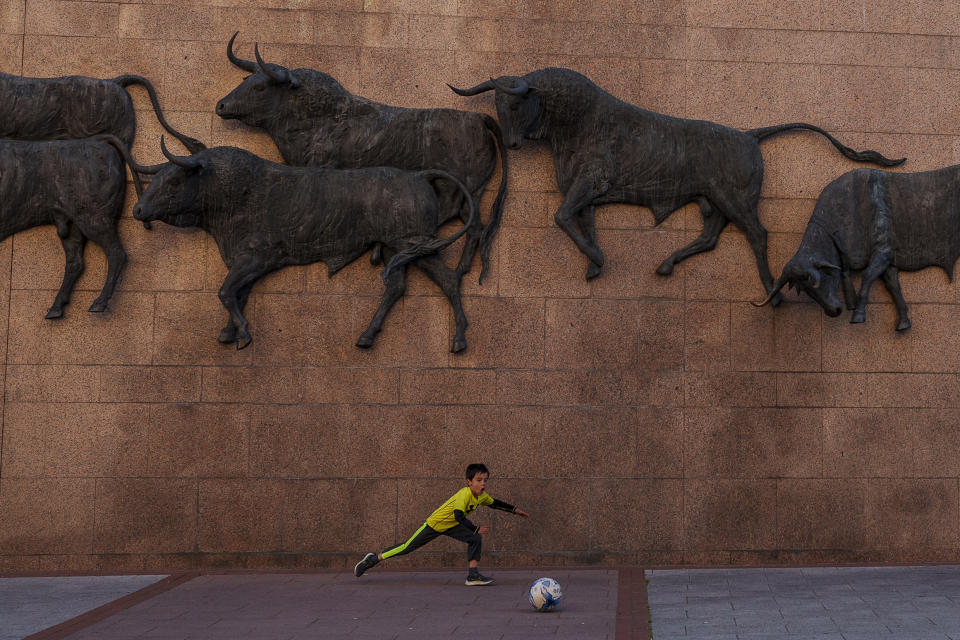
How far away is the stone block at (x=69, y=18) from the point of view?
36.7 ft

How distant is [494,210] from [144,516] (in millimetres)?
4741

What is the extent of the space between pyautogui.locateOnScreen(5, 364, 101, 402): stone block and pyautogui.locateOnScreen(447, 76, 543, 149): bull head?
4782 millimetres

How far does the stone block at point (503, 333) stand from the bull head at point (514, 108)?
5.42ft

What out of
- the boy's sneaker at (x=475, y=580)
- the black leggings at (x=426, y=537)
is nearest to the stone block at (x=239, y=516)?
the black leggings at (x=426, y=537)

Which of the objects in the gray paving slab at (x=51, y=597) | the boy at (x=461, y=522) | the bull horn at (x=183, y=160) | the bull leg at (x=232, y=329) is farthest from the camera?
the bull leg at (x=232, y=329)

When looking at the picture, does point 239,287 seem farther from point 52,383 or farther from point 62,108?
point 62,108

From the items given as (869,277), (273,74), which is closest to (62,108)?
(273,74)

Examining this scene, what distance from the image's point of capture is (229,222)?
10961mm

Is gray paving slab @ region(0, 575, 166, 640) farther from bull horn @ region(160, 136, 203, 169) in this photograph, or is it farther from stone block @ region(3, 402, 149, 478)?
bull horn @ region(160, 136, 203, 169)

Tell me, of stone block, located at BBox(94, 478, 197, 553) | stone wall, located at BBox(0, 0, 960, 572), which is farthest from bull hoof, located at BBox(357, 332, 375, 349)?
stone block, located at BBox(94, 478, 197, 553)

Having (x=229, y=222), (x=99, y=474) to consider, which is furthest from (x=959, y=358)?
(x=99, y=474)

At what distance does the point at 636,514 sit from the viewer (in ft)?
35.9

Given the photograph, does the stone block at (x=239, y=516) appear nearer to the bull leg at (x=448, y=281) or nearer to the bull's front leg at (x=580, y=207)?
the bull leg at (x=448, y=281)

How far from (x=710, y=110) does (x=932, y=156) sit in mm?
2440
